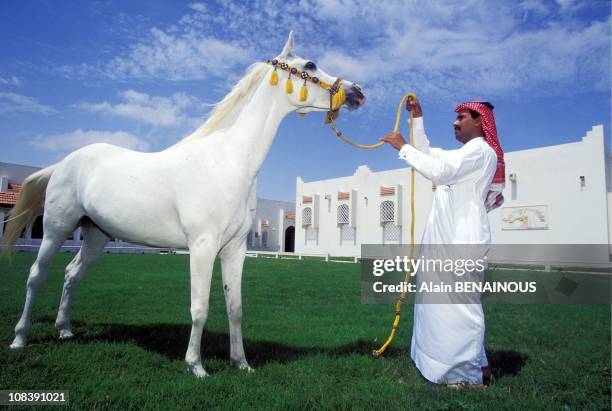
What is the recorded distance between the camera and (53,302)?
649 centimetres

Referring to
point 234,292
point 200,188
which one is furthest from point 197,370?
point 200,188

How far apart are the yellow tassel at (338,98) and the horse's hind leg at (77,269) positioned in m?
2.88

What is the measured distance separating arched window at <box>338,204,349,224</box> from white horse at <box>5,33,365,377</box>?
106 ft

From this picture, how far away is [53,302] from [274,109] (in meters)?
5.45

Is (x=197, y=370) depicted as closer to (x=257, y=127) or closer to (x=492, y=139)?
(x=257, y=127)

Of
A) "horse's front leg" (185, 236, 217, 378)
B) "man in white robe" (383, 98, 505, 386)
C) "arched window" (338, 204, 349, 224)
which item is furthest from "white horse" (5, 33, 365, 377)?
"arched window" (338, 204, 349, 224)

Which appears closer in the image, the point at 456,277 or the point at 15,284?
the point at 456,277

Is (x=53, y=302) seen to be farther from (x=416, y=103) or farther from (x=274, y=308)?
(x=416, y=103)

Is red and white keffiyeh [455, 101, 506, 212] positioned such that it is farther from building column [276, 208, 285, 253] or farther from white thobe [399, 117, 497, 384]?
building column [276, 208, 285, 253]

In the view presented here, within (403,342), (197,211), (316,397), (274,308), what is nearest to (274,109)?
(197,211)

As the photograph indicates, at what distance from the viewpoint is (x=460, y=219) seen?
10.5 ft

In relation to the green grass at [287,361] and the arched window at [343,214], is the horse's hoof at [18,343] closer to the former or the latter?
the green grass at [287,361]

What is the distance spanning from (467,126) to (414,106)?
52 centimetres

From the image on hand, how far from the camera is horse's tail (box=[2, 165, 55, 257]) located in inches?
167
